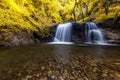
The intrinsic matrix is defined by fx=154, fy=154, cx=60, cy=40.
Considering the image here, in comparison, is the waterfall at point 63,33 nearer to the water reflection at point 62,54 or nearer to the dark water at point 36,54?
the water reflection at point 62,54

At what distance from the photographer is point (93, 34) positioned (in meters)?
18.6

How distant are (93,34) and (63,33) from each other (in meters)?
3.97

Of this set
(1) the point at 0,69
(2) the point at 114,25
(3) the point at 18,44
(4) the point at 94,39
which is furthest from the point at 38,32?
(1) the point at 0,69

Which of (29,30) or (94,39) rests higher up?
(29,30)

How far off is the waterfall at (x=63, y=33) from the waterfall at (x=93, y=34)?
2.32m

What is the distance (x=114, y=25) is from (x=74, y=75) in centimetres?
1510

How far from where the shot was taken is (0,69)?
226 inches

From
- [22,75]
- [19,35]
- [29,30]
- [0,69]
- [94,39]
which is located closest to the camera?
[22,75]

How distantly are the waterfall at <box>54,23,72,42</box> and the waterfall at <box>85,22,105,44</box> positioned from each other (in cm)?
232

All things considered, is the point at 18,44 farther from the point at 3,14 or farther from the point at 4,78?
the point at 4,78

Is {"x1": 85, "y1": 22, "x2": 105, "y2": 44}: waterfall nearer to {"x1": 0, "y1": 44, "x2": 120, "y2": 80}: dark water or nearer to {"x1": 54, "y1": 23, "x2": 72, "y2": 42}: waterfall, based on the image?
{"x1": 54, "y1": 23, "x2": 72, "y2": 42}: waterfall

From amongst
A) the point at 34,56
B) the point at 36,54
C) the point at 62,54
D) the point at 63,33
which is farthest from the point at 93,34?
the point at 34,56

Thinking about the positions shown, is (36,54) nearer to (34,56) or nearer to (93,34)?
(34,56)

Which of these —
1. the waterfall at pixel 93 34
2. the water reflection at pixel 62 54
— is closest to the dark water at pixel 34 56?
the water reflection at pixel 62 54
